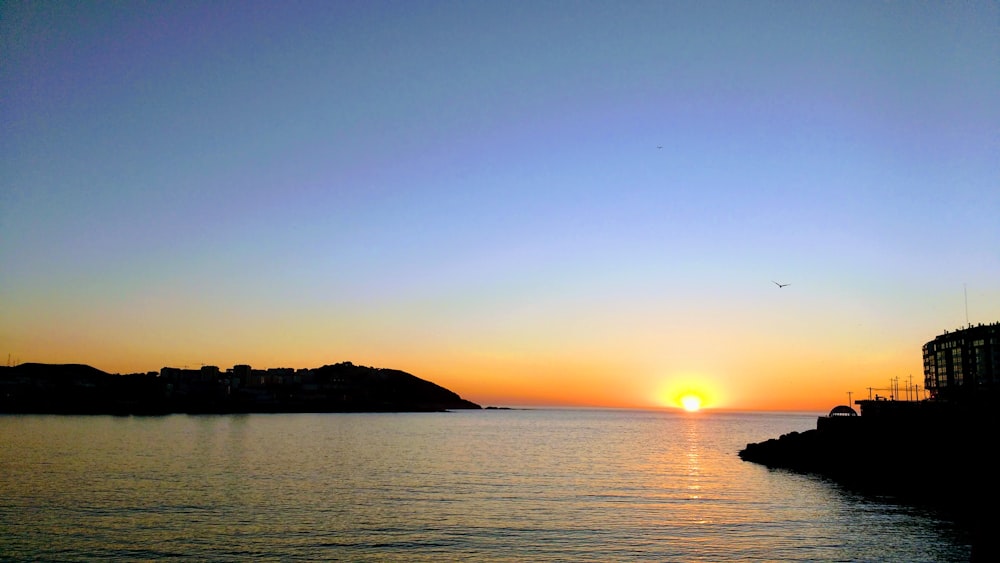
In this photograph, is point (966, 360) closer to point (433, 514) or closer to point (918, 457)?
point (918, 457)

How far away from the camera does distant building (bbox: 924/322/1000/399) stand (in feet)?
334

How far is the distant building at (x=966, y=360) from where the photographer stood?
102 metres

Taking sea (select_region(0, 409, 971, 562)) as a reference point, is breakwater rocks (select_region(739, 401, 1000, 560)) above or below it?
above

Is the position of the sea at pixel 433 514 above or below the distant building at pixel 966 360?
below

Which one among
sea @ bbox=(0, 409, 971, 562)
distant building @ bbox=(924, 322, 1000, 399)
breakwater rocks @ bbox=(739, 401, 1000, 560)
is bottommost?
sea @ bbox=(0, 409, 971, 562)

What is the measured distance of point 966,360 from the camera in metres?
105

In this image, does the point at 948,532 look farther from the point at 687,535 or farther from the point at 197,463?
the point at 197,463

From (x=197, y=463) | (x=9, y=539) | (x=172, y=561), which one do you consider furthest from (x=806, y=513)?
(x=197, y=463)

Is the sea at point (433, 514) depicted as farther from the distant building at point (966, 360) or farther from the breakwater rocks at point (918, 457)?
the distant building at point (966, 360)

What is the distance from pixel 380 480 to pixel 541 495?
1523 centimetres

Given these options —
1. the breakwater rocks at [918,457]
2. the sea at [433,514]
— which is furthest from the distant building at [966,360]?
the sea at [433,514]

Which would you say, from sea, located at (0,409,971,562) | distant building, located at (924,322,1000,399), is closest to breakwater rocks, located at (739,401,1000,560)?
sea, located at (0,409,971,562)

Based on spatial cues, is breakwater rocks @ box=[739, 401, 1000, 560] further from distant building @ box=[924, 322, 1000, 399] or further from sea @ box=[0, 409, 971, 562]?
distant building @ box=[924, 322, 1000, 399]

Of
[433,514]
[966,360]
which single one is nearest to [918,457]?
[433,514]
